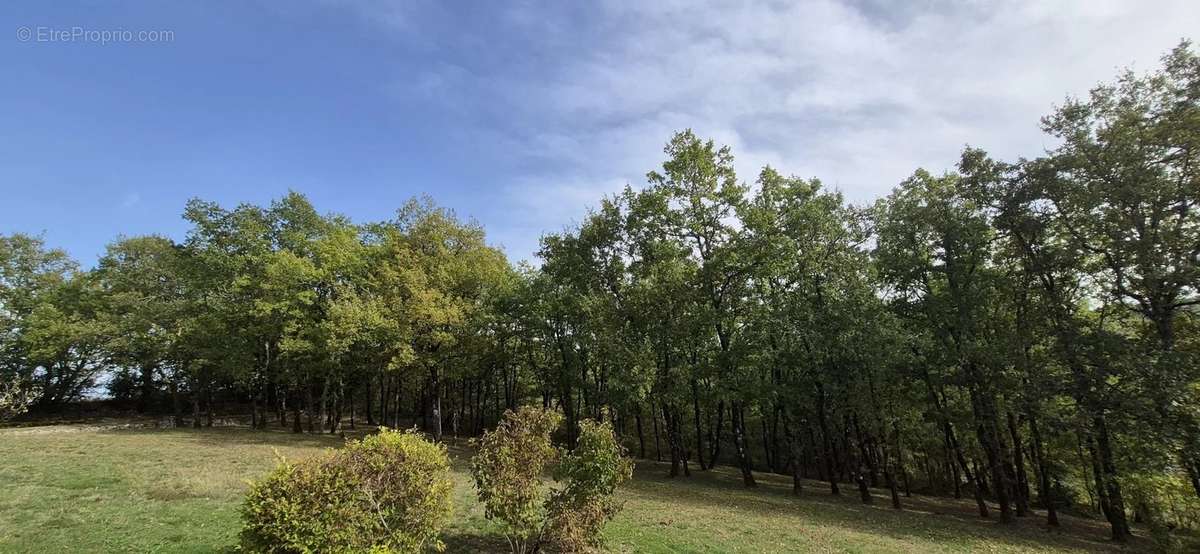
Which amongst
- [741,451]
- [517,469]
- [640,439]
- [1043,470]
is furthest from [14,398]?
[1043,470]

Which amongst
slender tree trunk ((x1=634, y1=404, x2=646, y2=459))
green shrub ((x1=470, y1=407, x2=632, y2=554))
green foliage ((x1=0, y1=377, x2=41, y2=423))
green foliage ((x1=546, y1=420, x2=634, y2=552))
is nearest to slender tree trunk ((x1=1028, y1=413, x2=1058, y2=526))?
green foliage ((x1=546, y1=420, x2=634, y2=552))

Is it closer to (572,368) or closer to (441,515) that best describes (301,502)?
(441,515)

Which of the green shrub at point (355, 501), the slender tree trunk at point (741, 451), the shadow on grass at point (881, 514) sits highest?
the green shrub at point (355, 501)

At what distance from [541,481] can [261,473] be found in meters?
12.4

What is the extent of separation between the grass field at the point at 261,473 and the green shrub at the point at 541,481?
1.61 m

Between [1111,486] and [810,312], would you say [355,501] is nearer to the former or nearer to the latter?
[810,312]

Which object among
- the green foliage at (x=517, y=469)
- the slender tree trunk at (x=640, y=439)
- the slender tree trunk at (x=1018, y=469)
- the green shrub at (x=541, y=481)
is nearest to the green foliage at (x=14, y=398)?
the green foliage at (x=517, y=469)

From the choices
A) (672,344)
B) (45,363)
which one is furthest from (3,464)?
(45,363)

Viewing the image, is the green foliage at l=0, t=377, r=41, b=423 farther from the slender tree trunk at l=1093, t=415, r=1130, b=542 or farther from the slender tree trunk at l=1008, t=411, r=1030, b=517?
the slender tree trunk at l=1093, t=415, r=1130, b=542

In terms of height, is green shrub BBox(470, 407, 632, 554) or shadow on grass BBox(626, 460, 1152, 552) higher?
green shrub BBox(470, 407, 632, 554)

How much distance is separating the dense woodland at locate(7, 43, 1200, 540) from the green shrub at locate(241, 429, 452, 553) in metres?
4.39

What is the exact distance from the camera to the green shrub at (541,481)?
935cm

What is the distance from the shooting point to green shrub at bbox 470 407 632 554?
9.35 metres

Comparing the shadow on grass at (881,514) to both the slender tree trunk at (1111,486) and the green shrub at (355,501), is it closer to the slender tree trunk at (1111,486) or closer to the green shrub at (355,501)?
the slender tree trunk at (1111,486)
